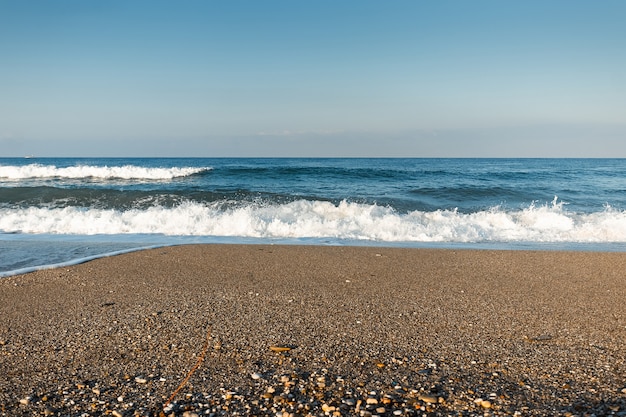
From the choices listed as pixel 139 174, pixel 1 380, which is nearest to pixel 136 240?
pixel 1 380

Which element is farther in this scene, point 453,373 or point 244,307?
point 244,307

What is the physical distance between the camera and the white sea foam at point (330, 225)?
10.4 metres

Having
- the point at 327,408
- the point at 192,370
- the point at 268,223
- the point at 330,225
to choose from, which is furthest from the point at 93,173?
the point at 327,408

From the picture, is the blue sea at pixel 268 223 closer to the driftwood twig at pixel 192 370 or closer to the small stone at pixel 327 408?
the driftwood twig at pixel 192 370

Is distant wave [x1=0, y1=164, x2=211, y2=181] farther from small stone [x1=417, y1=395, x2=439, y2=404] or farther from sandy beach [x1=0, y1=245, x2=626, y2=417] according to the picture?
small stone [x1=417, y1=395, x2=439, y2=404]

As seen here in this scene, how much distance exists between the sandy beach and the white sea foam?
391cm

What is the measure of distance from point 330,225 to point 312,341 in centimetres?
740

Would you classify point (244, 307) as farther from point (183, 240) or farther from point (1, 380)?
point (183, 240)

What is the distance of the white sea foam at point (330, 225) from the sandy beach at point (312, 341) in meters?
3.91

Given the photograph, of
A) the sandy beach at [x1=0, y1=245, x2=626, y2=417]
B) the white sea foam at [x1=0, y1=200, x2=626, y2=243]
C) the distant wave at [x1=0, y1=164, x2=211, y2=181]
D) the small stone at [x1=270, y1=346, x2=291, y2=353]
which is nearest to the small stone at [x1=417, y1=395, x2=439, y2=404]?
the sandy beach at [x1=0, y1=245, x2=626, y2=417]

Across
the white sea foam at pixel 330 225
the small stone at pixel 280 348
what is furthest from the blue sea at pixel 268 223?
the small stone at pixel 280 348

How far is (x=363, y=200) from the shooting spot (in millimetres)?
16969

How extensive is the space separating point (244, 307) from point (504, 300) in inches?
107

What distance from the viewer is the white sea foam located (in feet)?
34.0
